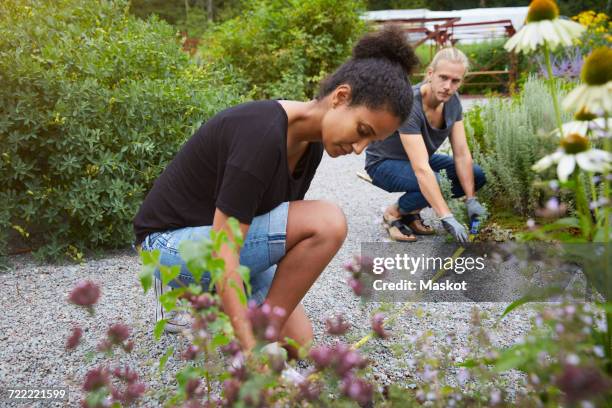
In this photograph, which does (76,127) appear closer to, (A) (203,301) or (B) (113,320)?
(B) (113,320)

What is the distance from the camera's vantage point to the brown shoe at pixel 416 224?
137 inches

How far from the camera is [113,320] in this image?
241cm

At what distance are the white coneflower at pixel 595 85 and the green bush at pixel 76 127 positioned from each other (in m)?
2.34

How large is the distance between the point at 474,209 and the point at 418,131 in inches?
19.6

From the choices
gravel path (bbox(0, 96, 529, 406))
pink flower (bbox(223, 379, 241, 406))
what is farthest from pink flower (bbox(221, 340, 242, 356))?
gravel path (bbox(0, 96, 529, 406))

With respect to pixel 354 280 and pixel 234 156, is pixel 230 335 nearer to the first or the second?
pixel 354 280

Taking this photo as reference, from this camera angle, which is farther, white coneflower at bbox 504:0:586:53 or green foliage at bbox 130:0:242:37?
green foliage at bbox 130:0:242:37

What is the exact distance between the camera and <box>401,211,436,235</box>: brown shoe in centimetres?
347

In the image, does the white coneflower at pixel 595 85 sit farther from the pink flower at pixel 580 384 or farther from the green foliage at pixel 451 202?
the green foliage at pixel 451 202

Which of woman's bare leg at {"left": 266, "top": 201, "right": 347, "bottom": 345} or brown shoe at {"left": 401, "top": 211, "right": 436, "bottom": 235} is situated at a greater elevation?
woman's bare leg at {"left": 266, "top": 201, "right": 347, "bottom": 345}

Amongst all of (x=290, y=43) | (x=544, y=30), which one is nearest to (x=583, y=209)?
(x=544, y=30)

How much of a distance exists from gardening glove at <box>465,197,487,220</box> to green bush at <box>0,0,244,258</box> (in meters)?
1.58

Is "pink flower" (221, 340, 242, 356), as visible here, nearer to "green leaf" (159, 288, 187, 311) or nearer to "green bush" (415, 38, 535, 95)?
"green leaf" (159, 288, 187, 311)

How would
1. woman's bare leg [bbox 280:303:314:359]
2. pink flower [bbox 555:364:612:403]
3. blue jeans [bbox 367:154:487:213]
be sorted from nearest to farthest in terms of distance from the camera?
pink flower [bbox 555:364:612:403], woman's bare leg [bbox 280:303:314:359], blue jeans [bbox 367:154:487:213]
